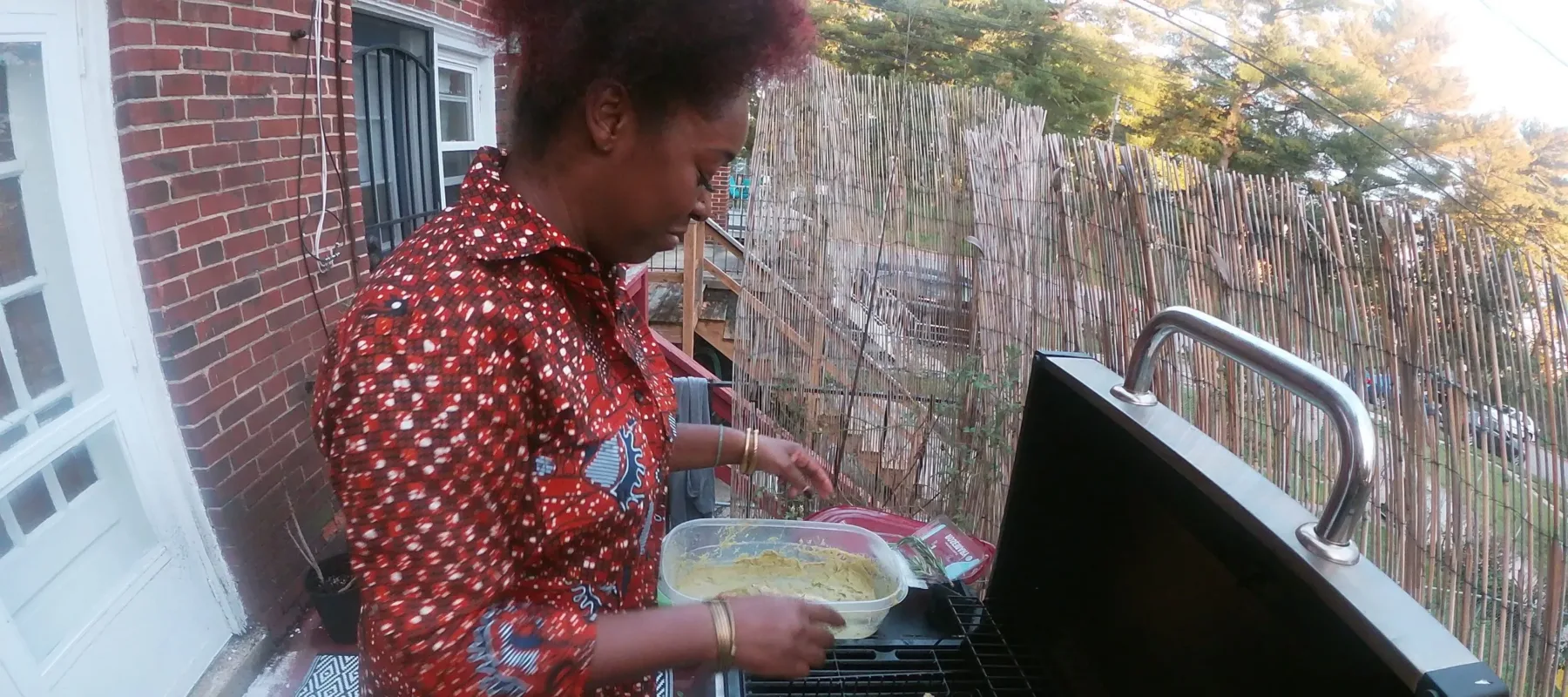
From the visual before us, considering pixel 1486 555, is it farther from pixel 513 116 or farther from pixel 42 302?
pixel 42 302

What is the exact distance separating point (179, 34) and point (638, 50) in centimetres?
210

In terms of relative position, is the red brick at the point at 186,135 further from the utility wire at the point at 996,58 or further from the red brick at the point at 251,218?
the utility wire at the point at 996,58

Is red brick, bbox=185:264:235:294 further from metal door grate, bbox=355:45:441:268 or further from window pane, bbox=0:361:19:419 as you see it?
metal door grate, bbox=355:45:441:268

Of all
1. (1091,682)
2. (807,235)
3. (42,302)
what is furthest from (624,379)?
(807,235)

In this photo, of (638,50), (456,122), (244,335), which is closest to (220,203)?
(244,335)

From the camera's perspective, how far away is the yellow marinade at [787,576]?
1869 millimetres

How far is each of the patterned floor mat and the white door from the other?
36 cm

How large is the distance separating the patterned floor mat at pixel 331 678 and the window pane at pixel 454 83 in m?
3.32

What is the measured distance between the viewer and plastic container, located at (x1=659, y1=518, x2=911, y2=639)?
6.42 feet

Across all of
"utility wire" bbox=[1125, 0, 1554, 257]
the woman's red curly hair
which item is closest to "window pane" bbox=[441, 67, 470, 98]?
the woman's red curly hair

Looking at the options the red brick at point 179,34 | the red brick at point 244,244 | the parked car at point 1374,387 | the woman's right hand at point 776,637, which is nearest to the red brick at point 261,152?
the red brick at point 244,244

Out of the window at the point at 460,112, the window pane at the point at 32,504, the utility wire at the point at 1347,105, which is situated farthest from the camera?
the utility wire at the point at 1347,105

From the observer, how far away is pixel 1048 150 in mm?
3174

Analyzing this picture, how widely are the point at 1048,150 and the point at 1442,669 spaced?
8.79 ft
